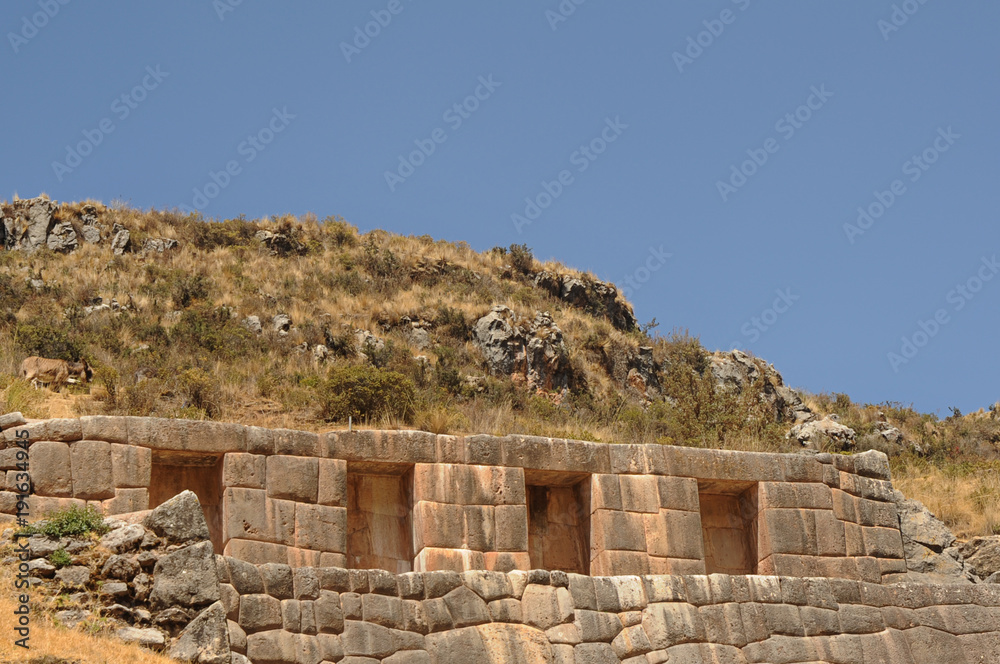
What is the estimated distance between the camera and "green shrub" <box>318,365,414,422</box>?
16141mm

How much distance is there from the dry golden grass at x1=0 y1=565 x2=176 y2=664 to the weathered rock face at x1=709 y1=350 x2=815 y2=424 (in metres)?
21.0

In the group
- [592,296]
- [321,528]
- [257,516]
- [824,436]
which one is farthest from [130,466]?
[592,296]

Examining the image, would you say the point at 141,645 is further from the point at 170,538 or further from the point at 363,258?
the point at 363,258

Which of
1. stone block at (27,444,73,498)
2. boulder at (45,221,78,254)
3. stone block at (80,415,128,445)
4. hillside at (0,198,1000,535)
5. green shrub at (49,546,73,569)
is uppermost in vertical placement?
boulder at (45,221,78,254)

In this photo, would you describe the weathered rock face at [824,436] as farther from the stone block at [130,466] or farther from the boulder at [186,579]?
the boulder at [186,579]

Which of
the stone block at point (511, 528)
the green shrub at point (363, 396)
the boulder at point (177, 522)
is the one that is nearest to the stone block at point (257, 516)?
the boulder at point (177, 522)

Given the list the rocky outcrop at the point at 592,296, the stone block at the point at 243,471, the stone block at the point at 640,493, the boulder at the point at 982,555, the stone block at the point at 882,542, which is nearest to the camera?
the stone block at the point at 243,471

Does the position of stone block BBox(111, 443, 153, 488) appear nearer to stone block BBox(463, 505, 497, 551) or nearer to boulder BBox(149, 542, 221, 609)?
boulder BBox(149, 542, 221, 609)

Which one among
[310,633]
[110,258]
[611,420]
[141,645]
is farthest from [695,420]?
[110,258]

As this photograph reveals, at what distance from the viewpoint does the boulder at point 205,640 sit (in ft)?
27.6

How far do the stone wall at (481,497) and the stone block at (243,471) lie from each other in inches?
0.6

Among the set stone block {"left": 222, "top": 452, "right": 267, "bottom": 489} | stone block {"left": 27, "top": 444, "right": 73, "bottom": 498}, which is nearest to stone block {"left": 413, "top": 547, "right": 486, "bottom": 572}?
stone block {"left": 222, "top": 452, "right": 267, "bottom": 489}

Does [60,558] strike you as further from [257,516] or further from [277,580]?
[257,516]

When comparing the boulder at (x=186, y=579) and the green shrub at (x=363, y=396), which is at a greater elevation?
the green shrub at (x=363, y=396)
